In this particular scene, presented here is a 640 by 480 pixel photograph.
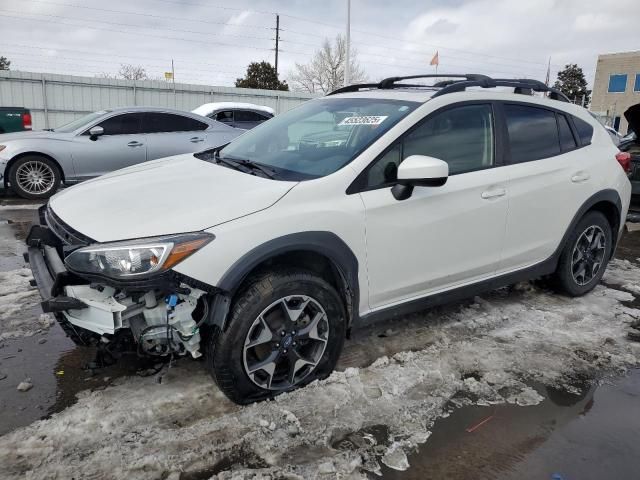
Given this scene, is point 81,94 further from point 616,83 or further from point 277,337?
point 616,83

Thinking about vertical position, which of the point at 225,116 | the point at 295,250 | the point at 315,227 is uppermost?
the point at 225,116

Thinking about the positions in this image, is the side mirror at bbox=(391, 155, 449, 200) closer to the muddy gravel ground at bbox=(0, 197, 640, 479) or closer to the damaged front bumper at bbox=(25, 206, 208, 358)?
the muddy gravel ground at bbox=(0, 197, 640, 479)

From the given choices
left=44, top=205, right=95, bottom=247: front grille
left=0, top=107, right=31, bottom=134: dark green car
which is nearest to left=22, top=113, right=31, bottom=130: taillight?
left=0, top=107, right=31, bottom=134: dark green car

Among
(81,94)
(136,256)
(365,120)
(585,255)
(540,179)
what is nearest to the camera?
(136,256)

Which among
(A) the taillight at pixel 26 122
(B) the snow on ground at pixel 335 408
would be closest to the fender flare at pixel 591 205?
(B) the snow on ground at pixel 335 408

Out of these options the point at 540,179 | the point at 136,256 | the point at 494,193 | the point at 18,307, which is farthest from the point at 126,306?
the point at 540,179

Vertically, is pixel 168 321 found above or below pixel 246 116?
below

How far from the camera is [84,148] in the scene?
28.6 ft

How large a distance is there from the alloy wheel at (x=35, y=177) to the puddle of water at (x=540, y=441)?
26.7 feet

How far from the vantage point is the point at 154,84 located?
20.6m

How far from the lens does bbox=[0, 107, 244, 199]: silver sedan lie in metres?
8.58

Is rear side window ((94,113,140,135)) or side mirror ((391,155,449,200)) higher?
rear side window ((94,113,140,135))

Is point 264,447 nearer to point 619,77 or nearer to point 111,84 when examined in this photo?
point 111,84

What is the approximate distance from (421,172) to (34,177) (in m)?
7.83
